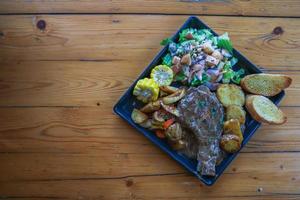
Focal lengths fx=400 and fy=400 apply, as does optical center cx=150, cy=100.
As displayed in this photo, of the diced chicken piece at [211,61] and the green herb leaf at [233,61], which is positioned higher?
the diced chicken piece at [211,61]

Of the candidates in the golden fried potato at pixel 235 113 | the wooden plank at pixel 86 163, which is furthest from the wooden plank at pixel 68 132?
the golden fried potato at pixel 235 113

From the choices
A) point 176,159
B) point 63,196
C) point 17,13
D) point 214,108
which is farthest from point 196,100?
point 17,13

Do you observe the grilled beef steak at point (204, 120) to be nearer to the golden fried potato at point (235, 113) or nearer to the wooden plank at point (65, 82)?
→ the golden fried potato at point (235, 113)

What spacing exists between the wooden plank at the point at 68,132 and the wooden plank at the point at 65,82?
0.03 metres

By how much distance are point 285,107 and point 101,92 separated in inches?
21.3

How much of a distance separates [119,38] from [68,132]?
308mm

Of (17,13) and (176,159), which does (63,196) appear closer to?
(176,159)

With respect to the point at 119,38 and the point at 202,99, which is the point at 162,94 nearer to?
the point at 202,99

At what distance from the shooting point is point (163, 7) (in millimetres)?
1192

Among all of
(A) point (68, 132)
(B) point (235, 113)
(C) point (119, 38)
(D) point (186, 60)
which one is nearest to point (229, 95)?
(B) point (235, 113)

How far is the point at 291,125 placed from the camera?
1.18m

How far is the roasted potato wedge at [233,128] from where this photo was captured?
3.46 ft

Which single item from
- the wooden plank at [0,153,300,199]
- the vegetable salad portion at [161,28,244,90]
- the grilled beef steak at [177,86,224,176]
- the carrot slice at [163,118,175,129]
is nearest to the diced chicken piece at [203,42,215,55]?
the vegetable salad portion at [161,28,244,90]

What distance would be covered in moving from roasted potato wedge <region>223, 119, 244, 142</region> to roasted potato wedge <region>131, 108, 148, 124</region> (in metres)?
0.22
